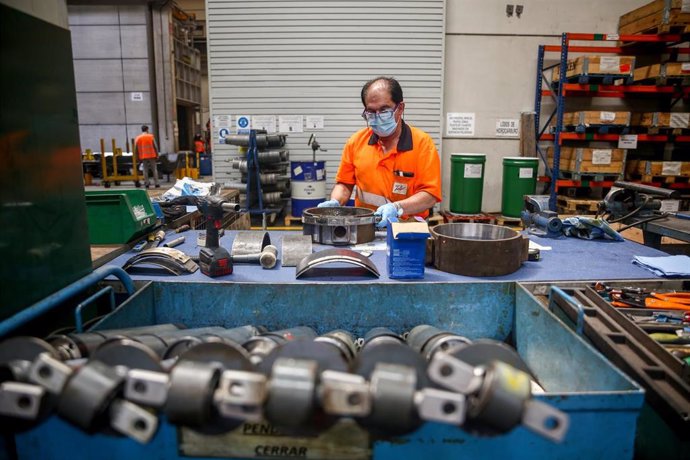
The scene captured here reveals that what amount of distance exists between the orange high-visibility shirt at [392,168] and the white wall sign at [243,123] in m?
2.95

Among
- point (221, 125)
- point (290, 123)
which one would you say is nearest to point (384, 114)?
point (290, 123)

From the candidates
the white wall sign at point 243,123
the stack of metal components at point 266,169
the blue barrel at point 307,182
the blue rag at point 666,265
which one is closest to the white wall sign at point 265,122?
the white wall sign at point 243,123

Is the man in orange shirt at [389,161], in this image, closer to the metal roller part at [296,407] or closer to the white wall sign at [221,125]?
the metal roller part at [296,407]

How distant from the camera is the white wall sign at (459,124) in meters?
5.78

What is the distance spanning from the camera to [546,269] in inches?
70.2

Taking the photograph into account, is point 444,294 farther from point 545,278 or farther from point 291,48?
point 291,48

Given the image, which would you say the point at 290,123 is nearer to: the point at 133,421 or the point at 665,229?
the point at 665,229

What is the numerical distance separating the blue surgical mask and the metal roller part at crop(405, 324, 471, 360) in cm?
159

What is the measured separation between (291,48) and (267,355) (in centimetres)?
526

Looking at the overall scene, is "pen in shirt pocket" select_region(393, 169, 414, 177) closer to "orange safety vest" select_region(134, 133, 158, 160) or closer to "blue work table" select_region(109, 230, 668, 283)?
"blue work table" select_region(109, 230, 668, 283)

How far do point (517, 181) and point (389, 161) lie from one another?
2.87m

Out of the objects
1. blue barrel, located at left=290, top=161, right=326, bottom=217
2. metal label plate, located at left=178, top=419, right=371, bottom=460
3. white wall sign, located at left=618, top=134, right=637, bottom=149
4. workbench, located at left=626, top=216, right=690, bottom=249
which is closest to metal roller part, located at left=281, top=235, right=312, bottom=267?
metal label plate, located at left=178, top=419, right=371, bottom=460

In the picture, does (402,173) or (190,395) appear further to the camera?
(402,173)

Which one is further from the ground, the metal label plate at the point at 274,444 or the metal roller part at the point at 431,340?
the metal roller part at the point at 431,340
